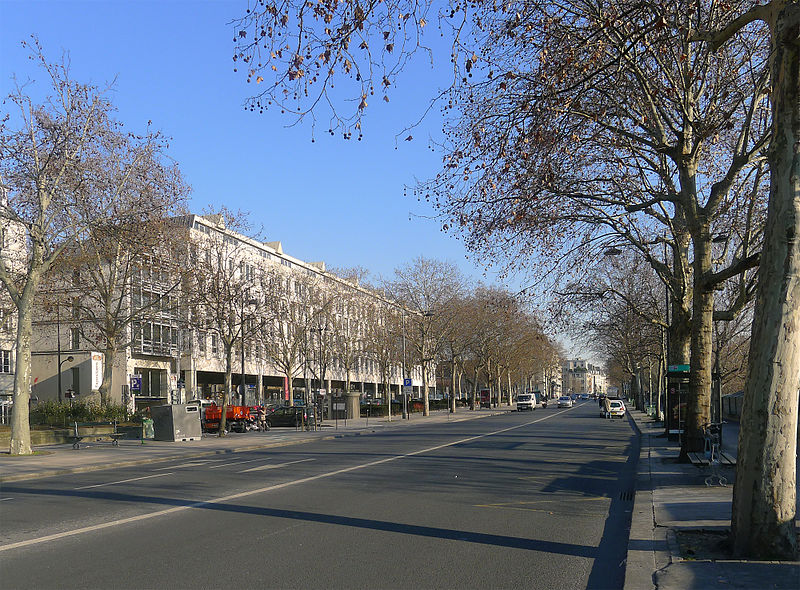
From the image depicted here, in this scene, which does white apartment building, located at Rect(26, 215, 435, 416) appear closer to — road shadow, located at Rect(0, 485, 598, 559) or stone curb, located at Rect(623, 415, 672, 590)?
road shadow, located at Rect(0, 485, 598, 559)

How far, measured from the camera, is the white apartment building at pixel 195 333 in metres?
38.6

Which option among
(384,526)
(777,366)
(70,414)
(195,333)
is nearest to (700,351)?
(384,526)

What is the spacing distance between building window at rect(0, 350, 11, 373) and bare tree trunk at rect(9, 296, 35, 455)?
3940cm

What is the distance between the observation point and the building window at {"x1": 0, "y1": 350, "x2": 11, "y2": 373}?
196 ft

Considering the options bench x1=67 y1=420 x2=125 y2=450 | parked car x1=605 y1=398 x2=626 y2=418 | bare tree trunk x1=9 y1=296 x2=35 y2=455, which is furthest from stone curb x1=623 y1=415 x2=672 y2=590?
parked car x1=605 y1=398 x2=626 y2=418

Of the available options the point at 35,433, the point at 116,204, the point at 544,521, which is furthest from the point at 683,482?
the point at 35,433

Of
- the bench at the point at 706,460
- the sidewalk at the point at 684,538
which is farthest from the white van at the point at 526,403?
the sidewalk at the point at 684,538

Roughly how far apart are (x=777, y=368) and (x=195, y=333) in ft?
149

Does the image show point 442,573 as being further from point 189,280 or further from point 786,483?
point 189,280

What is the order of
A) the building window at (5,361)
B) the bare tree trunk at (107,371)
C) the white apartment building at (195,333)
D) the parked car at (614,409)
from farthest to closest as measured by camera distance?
1. the building window at (5,361)
2. the parked car at (614,409)
3. the white apartment building at (195,333)
4. the bare tree trunk at (107,371)

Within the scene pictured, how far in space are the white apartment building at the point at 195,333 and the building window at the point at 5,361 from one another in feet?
8.04

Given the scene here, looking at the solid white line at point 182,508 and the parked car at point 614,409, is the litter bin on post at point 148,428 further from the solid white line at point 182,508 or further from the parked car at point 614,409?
the parked car at point 614,409

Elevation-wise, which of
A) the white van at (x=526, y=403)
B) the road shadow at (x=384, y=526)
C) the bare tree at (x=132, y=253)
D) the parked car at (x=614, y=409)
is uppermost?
the bare tree at (x=132, y=253)

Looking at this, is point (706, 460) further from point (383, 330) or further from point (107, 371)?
point (383, 330)
